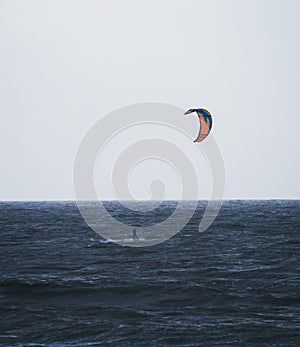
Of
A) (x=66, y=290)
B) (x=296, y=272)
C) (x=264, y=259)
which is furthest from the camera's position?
(x=264, y=259)

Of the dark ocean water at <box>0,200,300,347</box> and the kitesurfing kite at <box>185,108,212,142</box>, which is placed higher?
the kitesurfing kite at <box>185,108,212,142</box>

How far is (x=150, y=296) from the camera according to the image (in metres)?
26.5

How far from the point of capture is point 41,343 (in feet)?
Answer: 61.7

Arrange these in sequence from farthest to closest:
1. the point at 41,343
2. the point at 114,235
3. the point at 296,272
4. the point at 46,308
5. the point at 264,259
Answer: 1. the point at 114,235
2. the point at 264,259
3. the point at 296,272
4. the point at 46,308
5. the point at 41,343

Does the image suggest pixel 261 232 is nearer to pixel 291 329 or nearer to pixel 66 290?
pixel 66 290

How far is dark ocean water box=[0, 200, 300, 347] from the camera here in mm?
19797

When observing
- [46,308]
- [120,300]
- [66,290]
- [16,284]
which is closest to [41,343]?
[46,308]

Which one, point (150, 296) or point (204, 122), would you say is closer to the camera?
point (150, 296)

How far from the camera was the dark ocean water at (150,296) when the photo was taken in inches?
779

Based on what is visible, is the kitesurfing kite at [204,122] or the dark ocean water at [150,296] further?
the kitesurfing kite at [204,122]

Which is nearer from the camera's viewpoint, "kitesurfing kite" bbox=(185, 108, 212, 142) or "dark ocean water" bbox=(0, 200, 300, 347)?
"dark ocean water" bbox=(0, 200, 300, 347)

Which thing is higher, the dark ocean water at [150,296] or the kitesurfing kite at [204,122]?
the kitesurfing kite at [204,122]

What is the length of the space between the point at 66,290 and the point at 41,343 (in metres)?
9.19

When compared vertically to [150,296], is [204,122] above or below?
above
